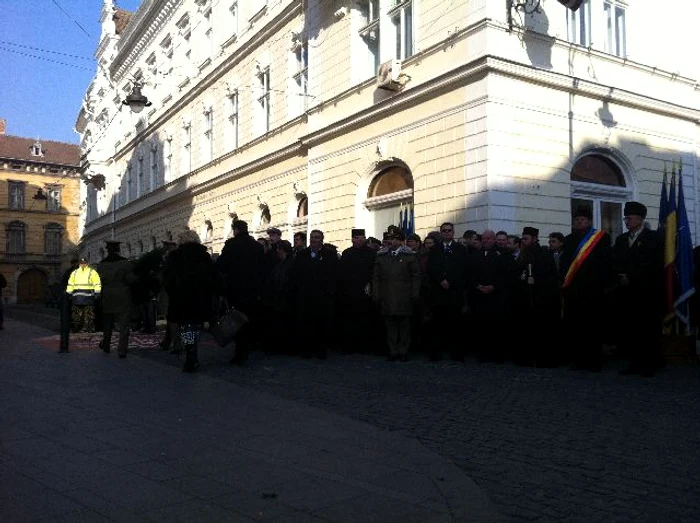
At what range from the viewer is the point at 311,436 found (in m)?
5.40

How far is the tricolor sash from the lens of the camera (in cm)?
877

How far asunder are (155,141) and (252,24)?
13.3 meters

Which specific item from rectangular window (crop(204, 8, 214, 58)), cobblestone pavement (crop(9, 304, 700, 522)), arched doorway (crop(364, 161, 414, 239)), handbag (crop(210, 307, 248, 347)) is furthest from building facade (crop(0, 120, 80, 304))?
cobblestone pavement (crop(9, 304, 700, 522))

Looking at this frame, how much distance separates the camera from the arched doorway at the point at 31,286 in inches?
2636

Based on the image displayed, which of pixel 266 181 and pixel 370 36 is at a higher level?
pixel 370 36

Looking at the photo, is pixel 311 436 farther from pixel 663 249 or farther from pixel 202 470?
pixel 663 249

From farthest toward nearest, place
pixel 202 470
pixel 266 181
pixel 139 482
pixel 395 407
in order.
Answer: pixel 266 181
pixel 395 407
pixel 202 470
pixel 139 482

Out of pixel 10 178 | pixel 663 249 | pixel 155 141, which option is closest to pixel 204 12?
pixel 155 141

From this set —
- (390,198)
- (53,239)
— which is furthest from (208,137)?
(53,239)

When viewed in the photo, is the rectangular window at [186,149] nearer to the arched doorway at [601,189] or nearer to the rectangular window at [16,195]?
the arched doorway at [601,189]

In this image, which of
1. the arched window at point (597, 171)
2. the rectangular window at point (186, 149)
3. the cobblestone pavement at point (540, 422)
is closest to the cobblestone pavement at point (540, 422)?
the cobblestone pavement at point (540, 422)

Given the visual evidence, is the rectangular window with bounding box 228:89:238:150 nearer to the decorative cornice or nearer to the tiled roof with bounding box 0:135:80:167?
the decorative cornice

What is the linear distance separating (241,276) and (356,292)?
2.05 metres

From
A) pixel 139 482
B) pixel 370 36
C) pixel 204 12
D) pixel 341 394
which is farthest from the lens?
pixel 204 12
